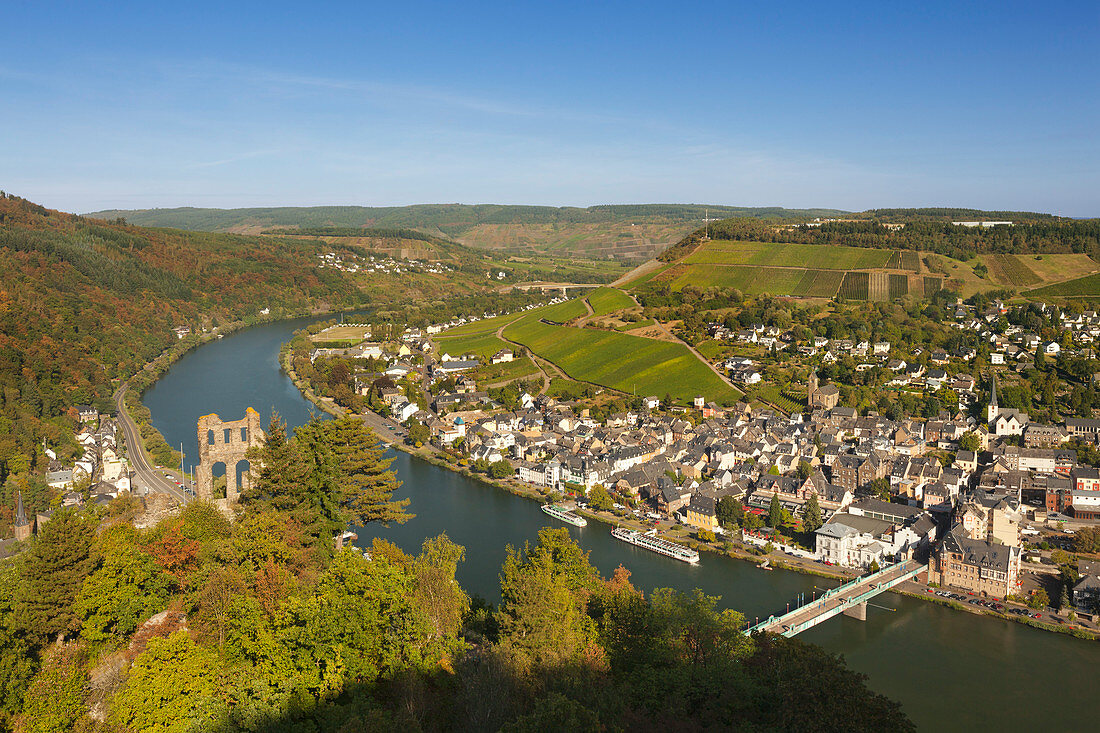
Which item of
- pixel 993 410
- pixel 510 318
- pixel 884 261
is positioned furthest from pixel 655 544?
pixel 510 318

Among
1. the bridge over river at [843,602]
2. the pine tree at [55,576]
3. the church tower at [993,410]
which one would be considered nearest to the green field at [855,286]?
the church tower at [993,410]

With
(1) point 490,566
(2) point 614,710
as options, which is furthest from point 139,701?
(1) point 490,566

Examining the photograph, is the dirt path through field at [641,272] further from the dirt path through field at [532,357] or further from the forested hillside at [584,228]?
the forested hillside at [584,228]

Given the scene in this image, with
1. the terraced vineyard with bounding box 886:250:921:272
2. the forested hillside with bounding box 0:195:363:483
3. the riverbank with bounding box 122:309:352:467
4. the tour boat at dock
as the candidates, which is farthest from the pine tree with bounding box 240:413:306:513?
the terraced vineyard with bounding box 886:250:921:272

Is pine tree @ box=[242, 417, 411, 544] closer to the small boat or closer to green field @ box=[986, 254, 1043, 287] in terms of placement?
the small boat

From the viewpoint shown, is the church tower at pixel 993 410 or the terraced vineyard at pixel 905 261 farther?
the terraced vineyard at pixel 905 261

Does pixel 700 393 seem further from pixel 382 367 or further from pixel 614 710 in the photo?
pixel 614 710

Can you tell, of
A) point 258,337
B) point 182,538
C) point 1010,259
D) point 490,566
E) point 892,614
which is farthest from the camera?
point 258,337
